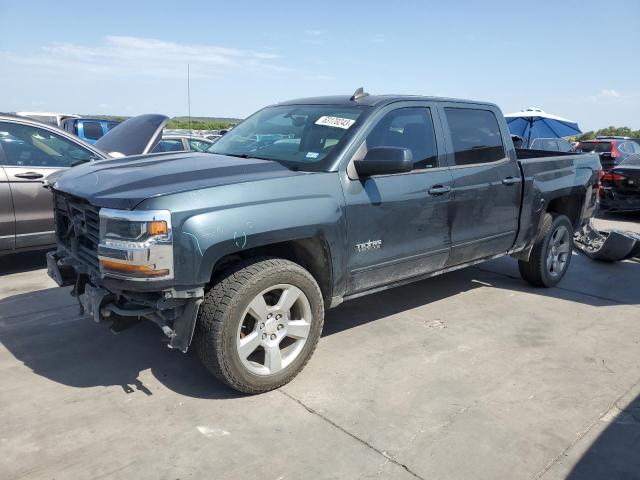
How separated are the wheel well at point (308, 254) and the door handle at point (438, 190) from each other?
1099 millimetres

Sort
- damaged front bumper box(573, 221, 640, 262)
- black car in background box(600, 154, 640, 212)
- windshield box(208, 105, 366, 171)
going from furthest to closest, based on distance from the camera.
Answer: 1. black car in background box(600, 154, 640, 212)
2. damaged front bumper box(573, 221, 640, 262)
3. windshield box(208, 105, 366, 171)

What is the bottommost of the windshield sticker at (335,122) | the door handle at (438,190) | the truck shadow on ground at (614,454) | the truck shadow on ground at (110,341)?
→ the truck shadow on ground at (614,454)

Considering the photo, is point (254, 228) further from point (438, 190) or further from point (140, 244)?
point (438, 190)

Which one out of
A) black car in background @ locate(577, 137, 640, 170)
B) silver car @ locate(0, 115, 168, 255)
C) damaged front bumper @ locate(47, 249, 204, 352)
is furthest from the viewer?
black car in background @ locate(577, 137, 640, 170)

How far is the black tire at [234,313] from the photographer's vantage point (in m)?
3.08

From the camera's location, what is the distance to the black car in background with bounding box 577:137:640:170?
14945 millimetres

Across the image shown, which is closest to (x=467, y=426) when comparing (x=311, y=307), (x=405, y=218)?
(x=311, y=307)

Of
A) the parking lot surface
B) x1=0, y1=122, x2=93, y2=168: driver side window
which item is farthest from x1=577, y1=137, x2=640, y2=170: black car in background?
x1=0, y1=122, x2=93, y2=168: driver side window

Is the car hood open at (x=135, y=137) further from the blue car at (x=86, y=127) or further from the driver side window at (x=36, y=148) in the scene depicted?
the blue car at (x=86, y=127)

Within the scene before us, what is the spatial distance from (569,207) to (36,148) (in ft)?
19.8

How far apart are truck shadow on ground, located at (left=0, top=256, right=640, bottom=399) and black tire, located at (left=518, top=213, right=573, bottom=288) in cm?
17

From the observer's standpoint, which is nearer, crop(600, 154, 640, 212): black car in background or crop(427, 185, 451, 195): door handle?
crop(427, 185, 451, 195): door handle

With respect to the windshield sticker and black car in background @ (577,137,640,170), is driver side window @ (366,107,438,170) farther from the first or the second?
black car in background @ (577,137,640,170)

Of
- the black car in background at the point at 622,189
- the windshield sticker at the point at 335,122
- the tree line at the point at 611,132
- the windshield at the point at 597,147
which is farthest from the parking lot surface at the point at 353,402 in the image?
the tree line at the point at 611,132
